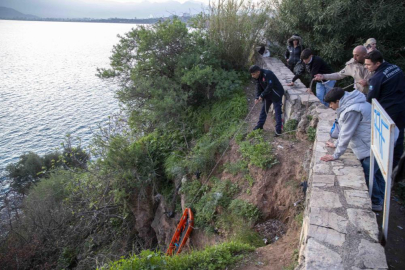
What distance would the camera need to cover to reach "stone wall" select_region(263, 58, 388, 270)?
2.81m

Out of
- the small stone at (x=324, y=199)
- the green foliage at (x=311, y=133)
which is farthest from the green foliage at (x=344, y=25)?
the small stone at (x=324, y=199)

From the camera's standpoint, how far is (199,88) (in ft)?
31.1

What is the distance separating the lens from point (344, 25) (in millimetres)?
8203

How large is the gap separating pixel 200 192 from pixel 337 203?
3942 millimetres

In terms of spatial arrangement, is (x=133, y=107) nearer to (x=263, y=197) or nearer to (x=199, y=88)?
(x=199, y=88)

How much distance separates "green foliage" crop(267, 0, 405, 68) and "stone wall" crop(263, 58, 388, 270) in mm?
5139

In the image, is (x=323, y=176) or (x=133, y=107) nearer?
(x=323, y=176)

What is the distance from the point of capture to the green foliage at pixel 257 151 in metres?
5.89

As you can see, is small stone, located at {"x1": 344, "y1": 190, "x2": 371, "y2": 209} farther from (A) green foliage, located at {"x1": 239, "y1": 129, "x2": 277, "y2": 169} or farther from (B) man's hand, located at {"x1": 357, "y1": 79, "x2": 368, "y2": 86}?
(B) man's hand, located at {"x1": 357, "y1": 79, "x2": 368, "y2": 86}

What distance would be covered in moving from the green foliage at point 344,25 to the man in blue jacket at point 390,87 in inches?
177

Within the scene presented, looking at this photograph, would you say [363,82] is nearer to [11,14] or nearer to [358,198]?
[358,198]

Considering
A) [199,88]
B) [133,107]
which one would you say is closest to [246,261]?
[199,88]

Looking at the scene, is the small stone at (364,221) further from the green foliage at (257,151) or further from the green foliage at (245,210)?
the green foliage at (257,151)

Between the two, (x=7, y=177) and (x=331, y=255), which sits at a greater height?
(x=331, y=255)
